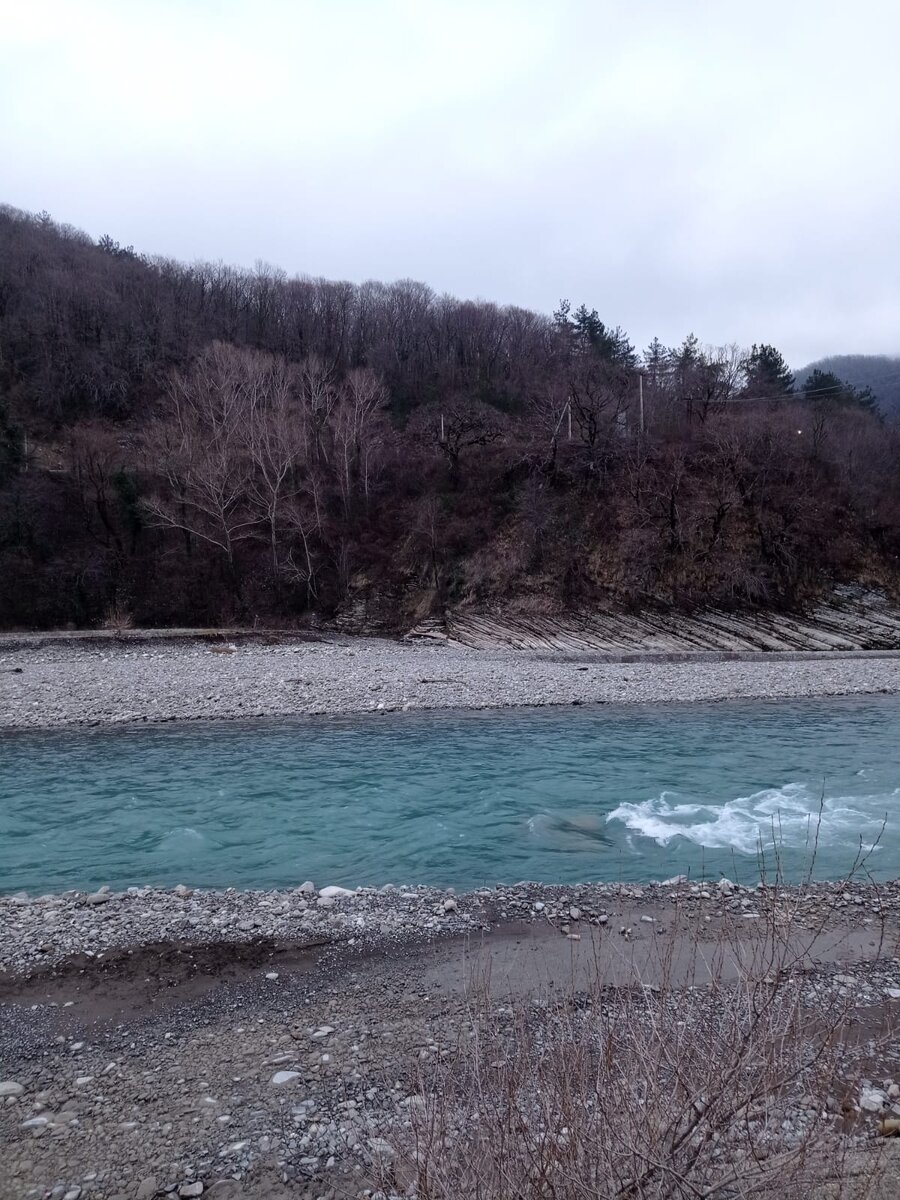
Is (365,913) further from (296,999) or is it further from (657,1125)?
(657,1125)

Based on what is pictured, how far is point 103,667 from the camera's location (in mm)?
23016

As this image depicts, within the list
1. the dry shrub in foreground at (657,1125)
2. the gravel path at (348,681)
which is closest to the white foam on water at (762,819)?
the dry shrub in foreground at (657,1125)

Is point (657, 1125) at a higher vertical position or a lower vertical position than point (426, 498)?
lower

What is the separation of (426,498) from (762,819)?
94.7 ft

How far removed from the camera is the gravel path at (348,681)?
1839 cm

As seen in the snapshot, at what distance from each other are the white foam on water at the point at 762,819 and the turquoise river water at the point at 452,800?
0.04 metres

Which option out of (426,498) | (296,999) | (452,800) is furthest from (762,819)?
(426,498)

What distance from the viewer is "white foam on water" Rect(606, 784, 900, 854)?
9664 millimetres

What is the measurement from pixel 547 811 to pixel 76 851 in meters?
6.18

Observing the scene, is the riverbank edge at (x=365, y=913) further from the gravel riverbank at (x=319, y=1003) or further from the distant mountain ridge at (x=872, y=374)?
the distant mountain ridge at (x=872, y=374)

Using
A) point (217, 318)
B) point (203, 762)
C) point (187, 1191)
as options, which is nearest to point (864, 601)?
point (203, 762)

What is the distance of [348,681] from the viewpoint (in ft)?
67.9

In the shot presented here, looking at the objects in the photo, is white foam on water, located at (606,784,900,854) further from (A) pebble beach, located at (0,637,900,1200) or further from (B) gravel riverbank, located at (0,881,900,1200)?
(B) gravel riverbank, located at (0,881,900,1200)

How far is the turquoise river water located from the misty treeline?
16.5m
